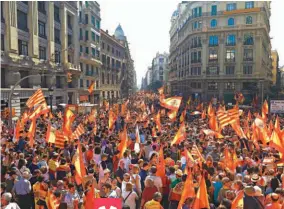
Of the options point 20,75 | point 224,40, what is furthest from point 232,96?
point 20,75

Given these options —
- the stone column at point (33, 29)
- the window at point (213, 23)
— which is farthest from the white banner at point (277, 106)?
the window at point (213, 23)

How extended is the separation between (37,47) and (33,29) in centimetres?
185

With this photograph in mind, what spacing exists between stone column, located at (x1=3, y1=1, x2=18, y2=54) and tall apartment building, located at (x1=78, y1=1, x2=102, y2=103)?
18888mm

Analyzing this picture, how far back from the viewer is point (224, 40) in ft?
205

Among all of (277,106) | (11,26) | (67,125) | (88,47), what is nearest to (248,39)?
(88,47)

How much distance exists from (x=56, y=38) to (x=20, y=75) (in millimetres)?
10814

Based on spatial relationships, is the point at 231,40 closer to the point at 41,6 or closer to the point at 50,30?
the point at 50,30

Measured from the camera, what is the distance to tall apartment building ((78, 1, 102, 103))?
166 feet

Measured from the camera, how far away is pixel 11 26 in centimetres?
2909

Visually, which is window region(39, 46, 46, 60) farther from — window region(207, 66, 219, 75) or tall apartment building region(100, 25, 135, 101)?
window region(207, 66, 219, 75)

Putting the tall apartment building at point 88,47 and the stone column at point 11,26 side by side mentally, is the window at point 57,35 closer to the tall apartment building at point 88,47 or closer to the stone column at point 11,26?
the tall apartment building at point 88,47

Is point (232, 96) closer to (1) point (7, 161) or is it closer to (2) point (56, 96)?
(2) point (56, 96)

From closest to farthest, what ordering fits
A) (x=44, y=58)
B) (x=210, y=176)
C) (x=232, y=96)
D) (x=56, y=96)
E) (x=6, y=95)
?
(x=210, y=176) < (x=6, y=95) < (x=44, y=58) < (x=56, y=96) < (x=232, y=96)

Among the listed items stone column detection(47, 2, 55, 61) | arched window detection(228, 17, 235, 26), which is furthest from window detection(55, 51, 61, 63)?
arched window detection(228, 17, 235, 26)
